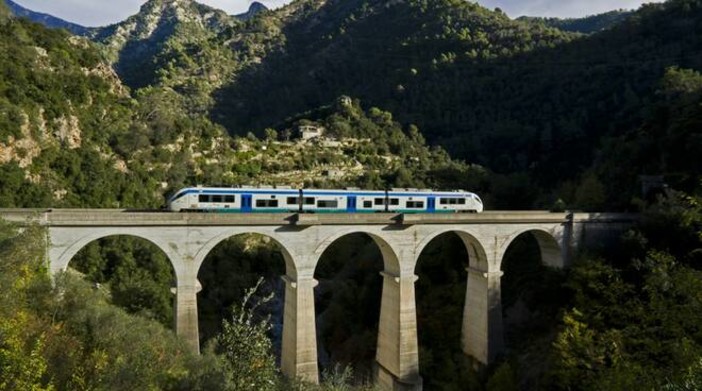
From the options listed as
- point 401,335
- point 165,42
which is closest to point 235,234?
point 401,335

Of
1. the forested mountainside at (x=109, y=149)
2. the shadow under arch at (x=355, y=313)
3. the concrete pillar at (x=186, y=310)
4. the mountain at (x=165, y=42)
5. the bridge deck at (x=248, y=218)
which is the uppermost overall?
the mountain at (x=165, y=42)

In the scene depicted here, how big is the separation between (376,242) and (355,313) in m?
12.1

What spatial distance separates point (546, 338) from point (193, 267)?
1862cm

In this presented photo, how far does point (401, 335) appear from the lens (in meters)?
22.8

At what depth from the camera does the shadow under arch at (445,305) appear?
25.1 m

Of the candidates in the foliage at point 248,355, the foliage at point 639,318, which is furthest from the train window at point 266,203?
the foliage at point 639,318

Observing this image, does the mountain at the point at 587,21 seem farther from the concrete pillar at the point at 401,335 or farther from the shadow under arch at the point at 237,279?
the concrete pillar at the point at 401,335

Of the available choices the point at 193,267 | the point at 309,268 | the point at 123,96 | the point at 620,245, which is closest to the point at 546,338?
the point at 620,245

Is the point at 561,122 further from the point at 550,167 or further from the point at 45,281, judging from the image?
the point at 45,281

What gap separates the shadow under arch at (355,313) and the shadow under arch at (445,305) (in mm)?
3153

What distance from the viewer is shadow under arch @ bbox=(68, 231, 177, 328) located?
33188mm

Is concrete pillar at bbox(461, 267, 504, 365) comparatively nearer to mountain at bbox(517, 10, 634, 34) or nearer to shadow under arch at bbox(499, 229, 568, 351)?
shadow under arch at bbox(499, 229, 568, 351)

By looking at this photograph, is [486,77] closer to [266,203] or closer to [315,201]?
[315,201]

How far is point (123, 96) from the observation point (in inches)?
1975
